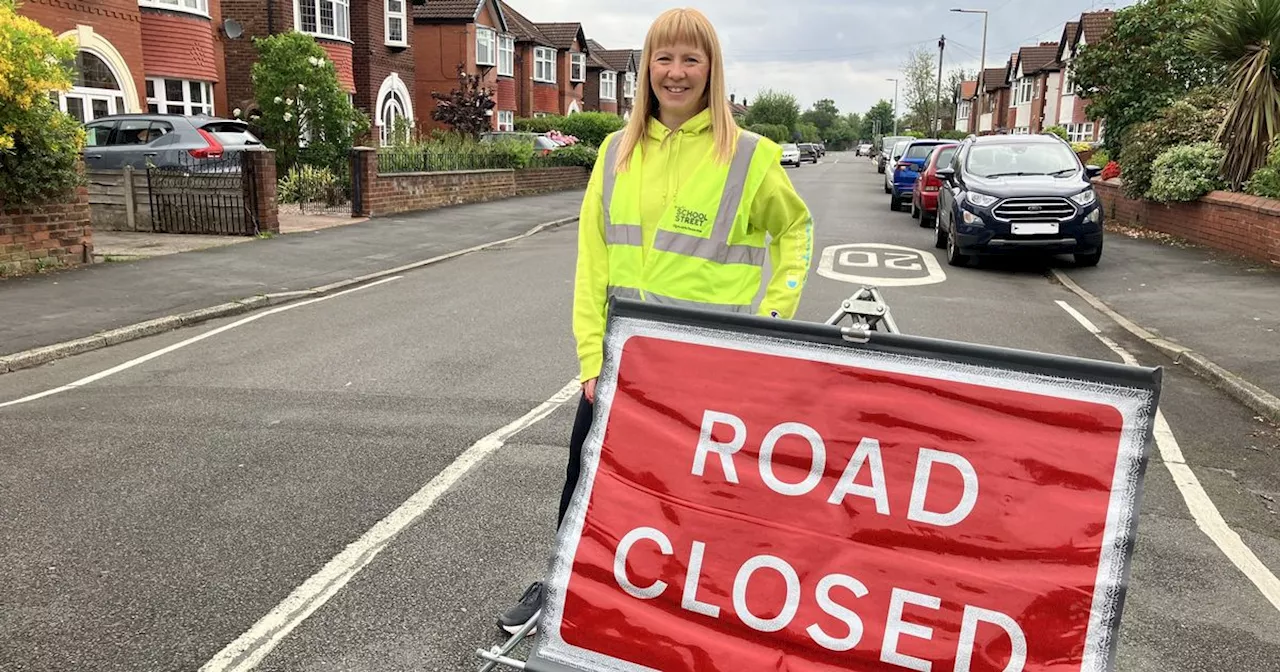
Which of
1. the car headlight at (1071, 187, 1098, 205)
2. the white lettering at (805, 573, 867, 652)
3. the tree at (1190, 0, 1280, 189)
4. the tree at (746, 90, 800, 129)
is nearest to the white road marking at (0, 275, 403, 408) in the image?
the white lettering at (805, 573, 867, 652)

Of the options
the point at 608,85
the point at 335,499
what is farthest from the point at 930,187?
the point at 608,85

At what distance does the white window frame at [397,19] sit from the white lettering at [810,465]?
3500cm

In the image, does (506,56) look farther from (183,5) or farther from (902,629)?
(902,629)

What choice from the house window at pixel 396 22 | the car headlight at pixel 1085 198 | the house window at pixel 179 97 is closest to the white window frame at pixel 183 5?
the house window at pixel 179 97

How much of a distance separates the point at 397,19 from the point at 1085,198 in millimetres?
28984

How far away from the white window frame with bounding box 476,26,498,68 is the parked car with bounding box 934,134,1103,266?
35329 millimetres

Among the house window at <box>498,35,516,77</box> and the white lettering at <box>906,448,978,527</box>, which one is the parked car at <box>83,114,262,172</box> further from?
the house window at <box>498,35,516,77</box>

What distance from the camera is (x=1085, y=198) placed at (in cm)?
1160

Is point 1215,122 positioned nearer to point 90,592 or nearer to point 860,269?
point 860,269

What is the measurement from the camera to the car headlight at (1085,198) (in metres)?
11.5

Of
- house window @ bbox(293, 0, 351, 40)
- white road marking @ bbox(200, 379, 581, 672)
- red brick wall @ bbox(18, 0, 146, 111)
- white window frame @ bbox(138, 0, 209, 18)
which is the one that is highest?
house window @ bbox(293, 0, 351, 40)

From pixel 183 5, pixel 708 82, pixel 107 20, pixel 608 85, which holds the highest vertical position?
pixel 608 85

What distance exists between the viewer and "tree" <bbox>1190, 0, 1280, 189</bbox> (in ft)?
44.4

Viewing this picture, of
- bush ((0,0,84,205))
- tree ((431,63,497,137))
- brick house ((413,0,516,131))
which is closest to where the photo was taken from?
bush ((0,0,84,205))
